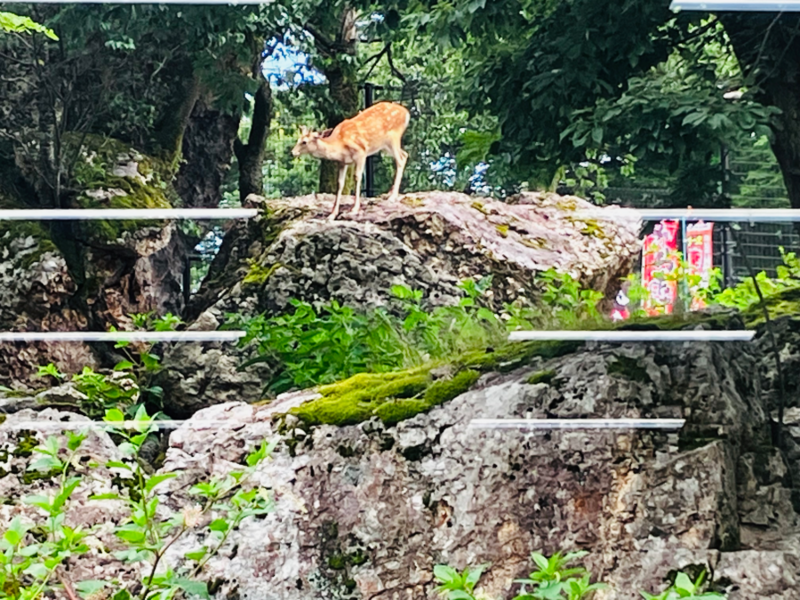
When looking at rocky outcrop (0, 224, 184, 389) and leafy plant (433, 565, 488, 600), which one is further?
rocky outcrop (0, 224, 184, 389)

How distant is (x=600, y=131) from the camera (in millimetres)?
1696

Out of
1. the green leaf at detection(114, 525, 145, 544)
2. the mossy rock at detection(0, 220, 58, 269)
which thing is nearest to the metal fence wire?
the mossy rock at detection(0, 220, 58, 269)

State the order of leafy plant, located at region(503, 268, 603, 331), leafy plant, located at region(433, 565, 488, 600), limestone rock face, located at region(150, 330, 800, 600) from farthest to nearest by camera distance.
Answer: leafy plant, located at region(503, 268, 603, 331) → limestone rock face, located at region(150, 330, 800, 600) → leafy plant, located at region(433, 565, 488, 600)

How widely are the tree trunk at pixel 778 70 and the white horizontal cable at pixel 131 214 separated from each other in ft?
3.21

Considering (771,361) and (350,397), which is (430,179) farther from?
(771,361)

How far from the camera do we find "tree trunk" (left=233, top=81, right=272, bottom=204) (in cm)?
171

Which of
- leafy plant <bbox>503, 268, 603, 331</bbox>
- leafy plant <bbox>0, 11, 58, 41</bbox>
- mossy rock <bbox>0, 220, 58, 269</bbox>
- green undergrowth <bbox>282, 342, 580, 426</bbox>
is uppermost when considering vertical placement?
leafy plant <bbox>0, 11, 58, 41</bbox>

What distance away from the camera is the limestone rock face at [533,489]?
5.05 feet

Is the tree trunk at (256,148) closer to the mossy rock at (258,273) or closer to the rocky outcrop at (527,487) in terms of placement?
the mossy rock at (258,273)

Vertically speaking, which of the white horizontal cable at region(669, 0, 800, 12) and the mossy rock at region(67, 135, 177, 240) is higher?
the white horizontal cable at region(669, 0, 800, 12)

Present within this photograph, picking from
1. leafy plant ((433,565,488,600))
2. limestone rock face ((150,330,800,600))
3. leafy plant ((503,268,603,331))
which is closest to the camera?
leafy plant ((433,565,488,600))

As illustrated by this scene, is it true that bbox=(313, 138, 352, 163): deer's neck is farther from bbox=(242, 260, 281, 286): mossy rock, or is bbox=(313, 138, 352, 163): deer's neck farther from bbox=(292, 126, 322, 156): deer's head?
bbox=(242, 260, 281, 286): mossy rock

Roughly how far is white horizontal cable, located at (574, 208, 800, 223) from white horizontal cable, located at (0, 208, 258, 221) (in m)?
0.67

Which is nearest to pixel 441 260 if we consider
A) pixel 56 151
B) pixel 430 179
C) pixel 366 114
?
pixel 430 179
